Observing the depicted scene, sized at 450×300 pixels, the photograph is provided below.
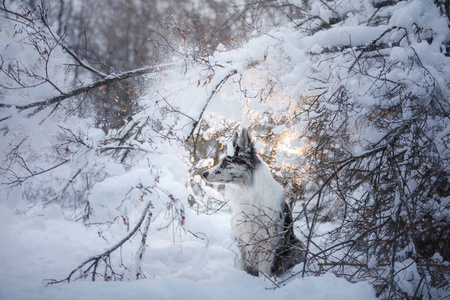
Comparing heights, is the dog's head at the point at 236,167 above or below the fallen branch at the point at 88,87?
below

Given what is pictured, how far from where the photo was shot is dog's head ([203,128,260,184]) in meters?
3.78

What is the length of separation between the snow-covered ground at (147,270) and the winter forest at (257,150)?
0.9 inches

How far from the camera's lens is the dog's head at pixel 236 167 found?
3.78 m

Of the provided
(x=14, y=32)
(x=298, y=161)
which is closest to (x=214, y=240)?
(x=298, y=161)

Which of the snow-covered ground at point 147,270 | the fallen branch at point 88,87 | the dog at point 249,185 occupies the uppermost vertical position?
the fallen branch at point 88,87

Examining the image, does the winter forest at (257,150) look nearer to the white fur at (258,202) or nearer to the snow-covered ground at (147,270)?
the snow-covered ground at (147,270)

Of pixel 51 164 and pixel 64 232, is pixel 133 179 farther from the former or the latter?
pixel 64 232

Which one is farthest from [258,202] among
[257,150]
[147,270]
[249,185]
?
[147,270]

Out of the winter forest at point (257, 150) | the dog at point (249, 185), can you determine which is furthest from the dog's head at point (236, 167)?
the winter forest at point (257, 150)

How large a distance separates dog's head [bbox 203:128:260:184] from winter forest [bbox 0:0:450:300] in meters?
0.26

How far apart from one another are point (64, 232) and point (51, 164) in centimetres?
190

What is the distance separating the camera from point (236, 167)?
12.4 feet

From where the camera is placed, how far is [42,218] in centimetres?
473

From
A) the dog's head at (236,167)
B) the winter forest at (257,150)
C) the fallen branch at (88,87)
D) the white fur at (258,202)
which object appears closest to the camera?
the winter forest at (257,150)
